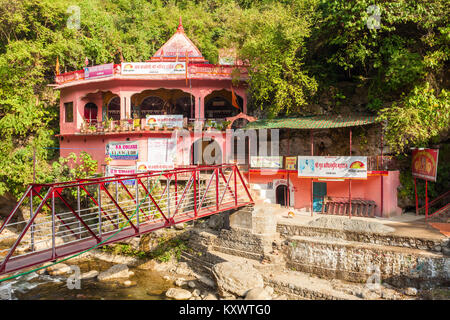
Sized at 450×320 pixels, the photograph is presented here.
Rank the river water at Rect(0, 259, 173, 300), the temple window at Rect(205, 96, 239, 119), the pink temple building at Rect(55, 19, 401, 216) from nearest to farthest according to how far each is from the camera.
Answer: the river water at Rect(0, 259, 173, 300) → the pink temple building at Rect(55, 19, 401, 216) → the temple window at Rect(205, 96, 239, 119)

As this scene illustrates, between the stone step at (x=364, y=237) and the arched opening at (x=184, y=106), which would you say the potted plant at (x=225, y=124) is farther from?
the stone step at (x=364, y=237)

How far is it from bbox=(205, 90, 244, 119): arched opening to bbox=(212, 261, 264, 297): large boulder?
14561 millimetres

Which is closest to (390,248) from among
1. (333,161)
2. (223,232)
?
(333,161)

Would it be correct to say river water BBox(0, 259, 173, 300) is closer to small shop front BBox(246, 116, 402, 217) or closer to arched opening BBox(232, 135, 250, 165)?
small shop front BBox(246, 116, 402, 217)

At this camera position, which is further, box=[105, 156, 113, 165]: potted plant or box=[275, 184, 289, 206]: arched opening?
box=[105, 156, 113, 165]: potted plant

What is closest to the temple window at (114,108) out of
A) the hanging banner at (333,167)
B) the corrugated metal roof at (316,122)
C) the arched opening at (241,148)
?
the arched opening at (241,148)

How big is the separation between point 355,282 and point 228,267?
5099mm

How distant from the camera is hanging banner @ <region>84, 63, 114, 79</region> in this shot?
70.8ft

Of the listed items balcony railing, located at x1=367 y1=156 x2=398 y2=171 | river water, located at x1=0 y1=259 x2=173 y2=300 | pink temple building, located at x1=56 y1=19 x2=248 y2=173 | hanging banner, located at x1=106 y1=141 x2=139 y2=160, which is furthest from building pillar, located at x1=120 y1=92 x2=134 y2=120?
balcony railing, located at x1=367 y1=156 x2=398 y2=171

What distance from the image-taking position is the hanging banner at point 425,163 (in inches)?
549

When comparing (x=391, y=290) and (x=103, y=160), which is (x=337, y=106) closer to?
(x=391, y=290)

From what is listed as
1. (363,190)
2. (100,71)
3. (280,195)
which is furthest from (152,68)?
(363,190)

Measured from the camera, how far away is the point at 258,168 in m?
18.5

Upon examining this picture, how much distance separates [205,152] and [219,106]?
165 inches
